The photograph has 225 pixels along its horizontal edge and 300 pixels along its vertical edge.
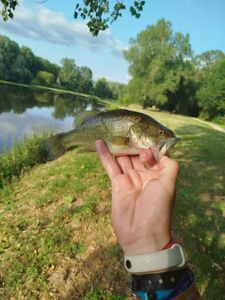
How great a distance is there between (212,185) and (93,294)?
574 centimetres

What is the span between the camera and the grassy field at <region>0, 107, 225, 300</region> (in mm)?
4932

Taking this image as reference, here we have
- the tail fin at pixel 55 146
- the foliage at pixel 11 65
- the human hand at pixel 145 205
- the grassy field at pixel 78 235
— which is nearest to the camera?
the human hand at pixel 145 205

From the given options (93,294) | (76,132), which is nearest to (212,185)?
(93,294)

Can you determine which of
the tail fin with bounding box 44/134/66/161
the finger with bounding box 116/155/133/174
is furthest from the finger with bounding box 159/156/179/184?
the tail fin with bounding box 44/134/66/161

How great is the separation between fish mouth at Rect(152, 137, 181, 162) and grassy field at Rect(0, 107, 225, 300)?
298 centimetres

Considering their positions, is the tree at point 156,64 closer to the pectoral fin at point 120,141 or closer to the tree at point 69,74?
the pectoral fin at point 120,141

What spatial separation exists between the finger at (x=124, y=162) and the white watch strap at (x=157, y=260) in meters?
0.92

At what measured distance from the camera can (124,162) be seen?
120 inches

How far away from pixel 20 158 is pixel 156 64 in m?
47.8

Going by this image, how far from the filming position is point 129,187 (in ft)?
9.13

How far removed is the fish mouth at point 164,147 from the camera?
2.55 metres

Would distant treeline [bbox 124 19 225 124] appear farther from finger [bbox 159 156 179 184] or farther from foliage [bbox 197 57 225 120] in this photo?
finger [bbox 159 156 179 184]

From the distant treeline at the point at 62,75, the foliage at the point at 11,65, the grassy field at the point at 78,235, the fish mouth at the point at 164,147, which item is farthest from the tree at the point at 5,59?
the fish mouth at the point at 164,147

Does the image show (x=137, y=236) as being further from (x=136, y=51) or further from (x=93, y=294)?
(x=136, y=51)
